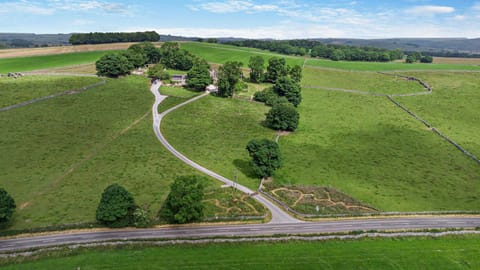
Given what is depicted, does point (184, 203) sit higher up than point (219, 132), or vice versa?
point (219, 132)

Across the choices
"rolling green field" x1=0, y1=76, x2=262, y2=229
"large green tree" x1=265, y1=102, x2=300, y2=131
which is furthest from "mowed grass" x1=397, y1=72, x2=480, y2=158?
"rolling green field" x1=0, y1=76, x2=262, y2=229

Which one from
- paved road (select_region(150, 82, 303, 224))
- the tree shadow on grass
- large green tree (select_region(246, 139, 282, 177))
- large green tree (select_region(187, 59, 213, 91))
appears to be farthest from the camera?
large green tree (select_region(187, 59, 213, 91))

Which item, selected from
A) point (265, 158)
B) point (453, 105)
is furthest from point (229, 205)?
point (453, 105)

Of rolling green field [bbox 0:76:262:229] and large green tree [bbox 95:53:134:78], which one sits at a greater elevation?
large green tree [bbox 95:53:134:78]

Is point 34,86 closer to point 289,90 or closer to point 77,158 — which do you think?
point 77,158

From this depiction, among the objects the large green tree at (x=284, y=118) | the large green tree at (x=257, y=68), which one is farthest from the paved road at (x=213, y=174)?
the large green tree at (x=257, y=68)

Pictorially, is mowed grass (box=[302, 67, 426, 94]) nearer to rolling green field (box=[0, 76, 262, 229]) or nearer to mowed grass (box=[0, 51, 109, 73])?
rolling green field (box=[0, 76, 262, 229])

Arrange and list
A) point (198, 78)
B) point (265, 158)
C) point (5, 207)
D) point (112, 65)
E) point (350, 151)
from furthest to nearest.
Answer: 1. point (112, 65)
2. point (198, 78)
3. point (350, 151)
4. point (265, 158)
5. point (5, 207)

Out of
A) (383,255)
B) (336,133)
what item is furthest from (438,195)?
(336,133)
